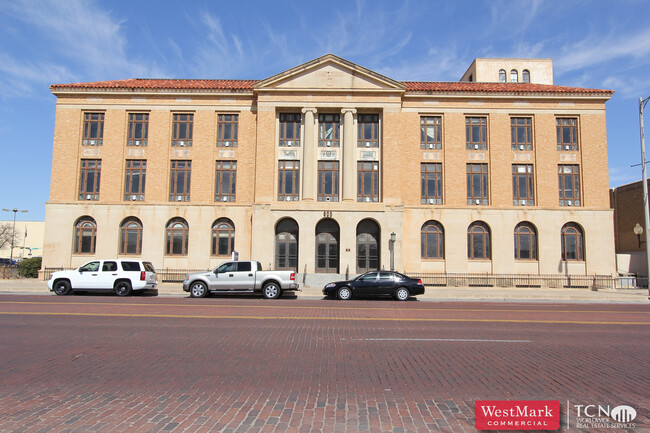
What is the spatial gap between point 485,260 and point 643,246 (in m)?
18.4

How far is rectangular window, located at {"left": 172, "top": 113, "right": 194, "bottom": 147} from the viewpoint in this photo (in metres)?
31.1

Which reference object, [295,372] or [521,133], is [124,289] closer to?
[295,372]

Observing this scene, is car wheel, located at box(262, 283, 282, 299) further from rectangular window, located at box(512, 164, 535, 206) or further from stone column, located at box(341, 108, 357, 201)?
rectangular window, located at box(512, 164, 535, 206)

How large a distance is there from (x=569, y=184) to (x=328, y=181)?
1763 cm

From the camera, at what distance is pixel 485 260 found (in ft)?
98.0

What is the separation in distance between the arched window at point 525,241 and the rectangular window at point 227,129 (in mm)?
21737

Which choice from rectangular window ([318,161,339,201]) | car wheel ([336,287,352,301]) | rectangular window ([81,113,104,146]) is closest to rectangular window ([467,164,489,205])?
rectangular window ([318,161,339,201])

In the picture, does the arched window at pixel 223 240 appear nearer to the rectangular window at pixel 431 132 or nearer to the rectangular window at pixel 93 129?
the rectangular window at pixel 93 129

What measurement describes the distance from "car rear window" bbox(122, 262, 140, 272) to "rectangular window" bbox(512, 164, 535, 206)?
25.3 m

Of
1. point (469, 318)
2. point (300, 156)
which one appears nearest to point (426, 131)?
point (300, 156)

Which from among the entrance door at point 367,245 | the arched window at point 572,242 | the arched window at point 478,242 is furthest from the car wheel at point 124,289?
the arched window at point 572,242

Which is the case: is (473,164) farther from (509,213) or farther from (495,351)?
(495,351)

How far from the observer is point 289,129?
31.1 meters

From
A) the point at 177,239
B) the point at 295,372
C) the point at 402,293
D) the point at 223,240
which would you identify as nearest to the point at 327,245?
the point at 223,240
